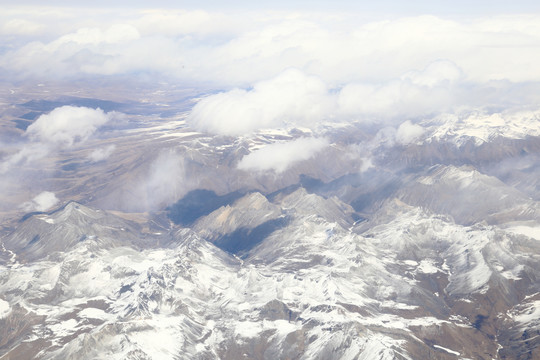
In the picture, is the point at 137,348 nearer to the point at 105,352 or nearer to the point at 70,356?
the point at 105,352

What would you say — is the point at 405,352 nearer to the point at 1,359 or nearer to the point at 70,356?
the point at 70,356

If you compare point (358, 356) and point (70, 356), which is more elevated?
point (70, 356)

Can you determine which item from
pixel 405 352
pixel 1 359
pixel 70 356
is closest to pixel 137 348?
pixel 70 356

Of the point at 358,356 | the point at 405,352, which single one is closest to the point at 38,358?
the point at 358,356

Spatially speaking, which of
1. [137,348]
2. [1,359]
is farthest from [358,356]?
[1,359]

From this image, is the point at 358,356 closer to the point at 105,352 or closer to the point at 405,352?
the point at 405,352

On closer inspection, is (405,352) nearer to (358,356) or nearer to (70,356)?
(358,356)
